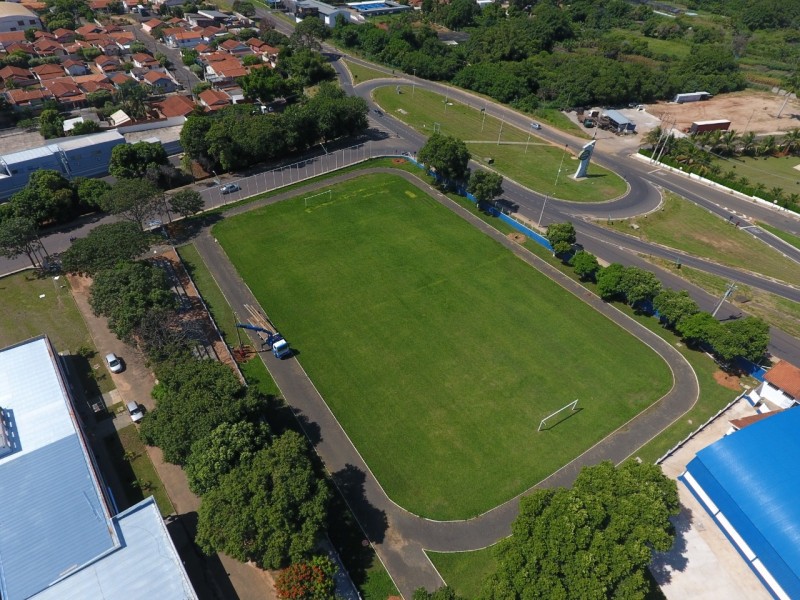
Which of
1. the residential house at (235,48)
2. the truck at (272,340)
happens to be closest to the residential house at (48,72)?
the residential house at (235,48)

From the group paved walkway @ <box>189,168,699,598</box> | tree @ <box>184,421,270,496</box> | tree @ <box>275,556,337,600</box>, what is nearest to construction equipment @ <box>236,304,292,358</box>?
paved walkway @ <box>189,168,699,598</box>

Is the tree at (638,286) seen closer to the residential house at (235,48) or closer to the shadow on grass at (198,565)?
the shadow on grass at (198,565)

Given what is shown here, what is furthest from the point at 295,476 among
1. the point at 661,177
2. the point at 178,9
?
the point at 178,9

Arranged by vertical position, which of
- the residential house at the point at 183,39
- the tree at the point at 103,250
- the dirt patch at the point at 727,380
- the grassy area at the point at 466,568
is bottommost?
the grassy area at the point at 466,568

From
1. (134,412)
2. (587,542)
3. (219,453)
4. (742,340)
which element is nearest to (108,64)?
(134,412)

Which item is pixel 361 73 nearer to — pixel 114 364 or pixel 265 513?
pixel 114 364
